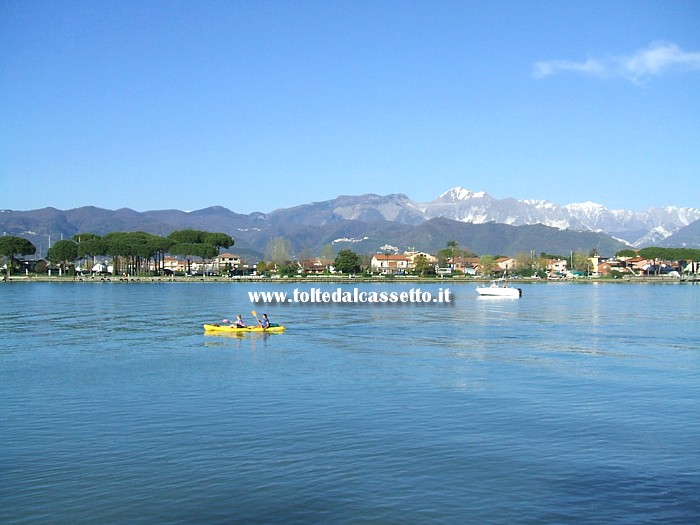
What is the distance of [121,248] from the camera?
14412cm

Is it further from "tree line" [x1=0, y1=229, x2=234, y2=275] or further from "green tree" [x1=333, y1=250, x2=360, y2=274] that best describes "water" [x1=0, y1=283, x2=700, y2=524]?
"green tree" [x1=333, y1=250, x2=360, y2=274]

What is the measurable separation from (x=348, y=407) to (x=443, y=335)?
21.4m

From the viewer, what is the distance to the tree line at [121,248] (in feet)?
475

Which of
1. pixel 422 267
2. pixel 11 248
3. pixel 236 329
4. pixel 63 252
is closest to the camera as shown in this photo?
pixel 236 329

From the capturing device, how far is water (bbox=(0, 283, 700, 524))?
1237 centimetres

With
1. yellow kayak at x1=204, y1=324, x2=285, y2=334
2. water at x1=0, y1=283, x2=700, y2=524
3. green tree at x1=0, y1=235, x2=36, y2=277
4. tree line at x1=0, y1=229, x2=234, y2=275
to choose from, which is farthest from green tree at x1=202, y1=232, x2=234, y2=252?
water at x1=0, y1=283, x2=700, y2=524

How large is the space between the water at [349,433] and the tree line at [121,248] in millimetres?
115015

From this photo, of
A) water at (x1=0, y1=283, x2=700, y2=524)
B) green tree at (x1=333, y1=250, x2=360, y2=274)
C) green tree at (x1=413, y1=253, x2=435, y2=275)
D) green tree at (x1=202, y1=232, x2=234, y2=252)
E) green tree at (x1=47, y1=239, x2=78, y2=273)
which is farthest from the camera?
green tree at (x1=202, y1=232, x2=234, y2=252)

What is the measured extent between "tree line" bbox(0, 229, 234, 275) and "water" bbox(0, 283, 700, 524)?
11501 cm

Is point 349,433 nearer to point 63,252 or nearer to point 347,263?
point 347,263

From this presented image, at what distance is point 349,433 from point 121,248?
444ft

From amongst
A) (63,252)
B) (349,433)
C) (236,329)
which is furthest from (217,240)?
(349,433)

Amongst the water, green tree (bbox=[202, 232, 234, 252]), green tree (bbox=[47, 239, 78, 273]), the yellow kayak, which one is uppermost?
green tree (bbox=[202, 232, 234, 252])

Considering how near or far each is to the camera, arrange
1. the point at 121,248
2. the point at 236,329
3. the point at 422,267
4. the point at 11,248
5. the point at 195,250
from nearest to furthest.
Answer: the point at 236,329, the point at 121,248, the point at 11,248, the point at 195,250, the point at 422,267
